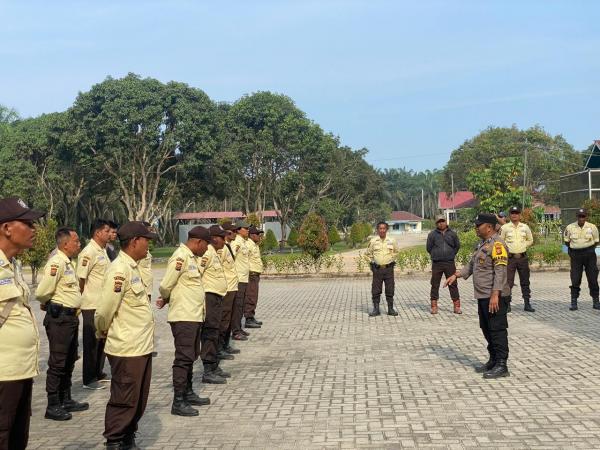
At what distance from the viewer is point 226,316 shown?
787 centimetres

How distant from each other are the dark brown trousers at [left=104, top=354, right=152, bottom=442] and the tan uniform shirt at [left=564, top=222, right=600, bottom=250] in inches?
363

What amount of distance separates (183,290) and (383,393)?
2.25 m

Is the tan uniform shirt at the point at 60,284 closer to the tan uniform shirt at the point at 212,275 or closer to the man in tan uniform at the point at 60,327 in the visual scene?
the man in tan uniform at the point at 60,327

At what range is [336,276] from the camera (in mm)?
20484

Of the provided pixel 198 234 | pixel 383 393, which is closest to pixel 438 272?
pixel 383 393

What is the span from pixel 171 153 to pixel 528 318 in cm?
2595

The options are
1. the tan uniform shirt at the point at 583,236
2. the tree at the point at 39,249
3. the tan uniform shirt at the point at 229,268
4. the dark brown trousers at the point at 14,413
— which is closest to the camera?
the dark brown trousers at the point at 14,413

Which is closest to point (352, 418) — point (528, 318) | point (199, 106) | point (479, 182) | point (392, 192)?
point (528, 318)

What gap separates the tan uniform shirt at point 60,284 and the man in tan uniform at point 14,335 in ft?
8.12

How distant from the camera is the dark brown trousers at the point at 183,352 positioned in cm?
564

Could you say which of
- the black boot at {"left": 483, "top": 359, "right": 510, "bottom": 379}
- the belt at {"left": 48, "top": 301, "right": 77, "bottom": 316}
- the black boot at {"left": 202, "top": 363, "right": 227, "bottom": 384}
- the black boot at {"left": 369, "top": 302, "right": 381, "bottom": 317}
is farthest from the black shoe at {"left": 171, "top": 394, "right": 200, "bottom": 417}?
the black boot at {"left": 369, "top": 302, "right": 381, "bottom": 317}

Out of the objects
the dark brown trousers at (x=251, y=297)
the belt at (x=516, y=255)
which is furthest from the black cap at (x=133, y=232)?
the belt at (x=516, y=255)

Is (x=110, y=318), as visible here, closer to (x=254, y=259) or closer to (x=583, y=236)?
(x=254, y=259)

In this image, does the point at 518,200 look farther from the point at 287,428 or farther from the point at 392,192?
the point at 392,192
